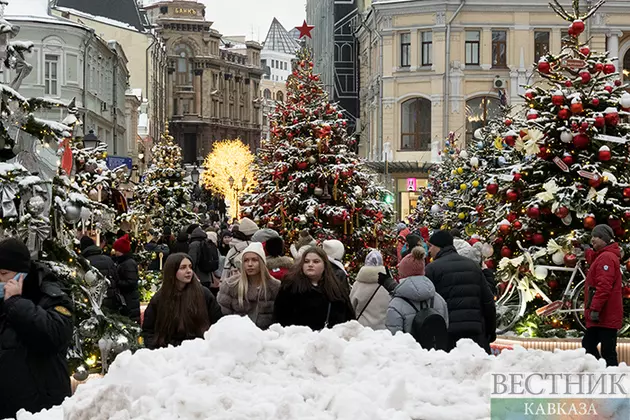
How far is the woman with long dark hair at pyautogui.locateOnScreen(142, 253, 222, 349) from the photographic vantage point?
8875 millimetres

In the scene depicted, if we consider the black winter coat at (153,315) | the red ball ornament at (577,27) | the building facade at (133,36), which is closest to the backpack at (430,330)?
the black winter coat at (153,315)

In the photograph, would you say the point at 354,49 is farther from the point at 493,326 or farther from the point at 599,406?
the point at 599,406

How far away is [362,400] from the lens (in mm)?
4062

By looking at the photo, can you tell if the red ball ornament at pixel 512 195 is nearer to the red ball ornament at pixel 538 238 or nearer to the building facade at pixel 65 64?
the red ball ornament at pixel 538 238

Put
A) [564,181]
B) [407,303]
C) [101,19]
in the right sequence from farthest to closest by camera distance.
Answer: [101,19] < [564,181] < [407,303]

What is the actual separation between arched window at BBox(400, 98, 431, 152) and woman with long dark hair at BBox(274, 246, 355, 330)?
45.5 metres

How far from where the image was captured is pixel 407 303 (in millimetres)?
9602

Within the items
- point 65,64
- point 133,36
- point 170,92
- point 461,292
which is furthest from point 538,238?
point 170,92

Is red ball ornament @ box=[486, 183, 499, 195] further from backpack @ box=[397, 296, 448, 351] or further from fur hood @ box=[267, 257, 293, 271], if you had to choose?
backpack @ box=[397, 296, 448, 351]

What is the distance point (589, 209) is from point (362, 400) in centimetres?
1171

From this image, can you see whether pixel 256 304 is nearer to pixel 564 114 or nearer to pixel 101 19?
pixel 564 114

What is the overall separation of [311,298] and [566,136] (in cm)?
676

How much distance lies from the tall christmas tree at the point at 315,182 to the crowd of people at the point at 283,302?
1083 cm

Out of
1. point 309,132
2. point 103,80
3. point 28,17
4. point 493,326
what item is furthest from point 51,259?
point 103,80
